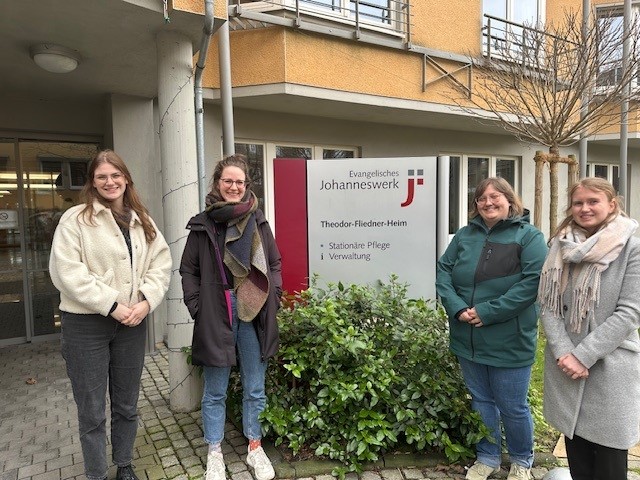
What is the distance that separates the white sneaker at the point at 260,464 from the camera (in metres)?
2.78

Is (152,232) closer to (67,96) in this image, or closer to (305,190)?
(305,190)

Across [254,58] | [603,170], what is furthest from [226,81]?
[603,170]

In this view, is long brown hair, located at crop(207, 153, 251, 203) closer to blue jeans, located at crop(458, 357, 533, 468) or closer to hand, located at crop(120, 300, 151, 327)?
hand, located at crop(120, 300, 151, 327)

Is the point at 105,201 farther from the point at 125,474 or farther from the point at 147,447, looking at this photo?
the point at 147,447

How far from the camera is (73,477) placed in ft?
9.42

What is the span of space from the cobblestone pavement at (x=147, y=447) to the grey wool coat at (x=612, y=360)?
97cm

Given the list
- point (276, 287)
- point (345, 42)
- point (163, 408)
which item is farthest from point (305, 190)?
point (345, 42)

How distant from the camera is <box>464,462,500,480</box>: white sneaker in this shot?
108 inches

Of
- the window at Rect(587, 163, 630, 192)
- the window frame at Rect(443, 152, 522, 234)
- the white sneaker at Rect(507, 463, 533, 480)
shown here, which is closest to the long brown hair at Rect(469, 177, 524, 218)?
the white sneaker at Rect(507, 463, 533, 480)

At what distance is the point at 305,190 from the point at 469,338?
1.92 metres

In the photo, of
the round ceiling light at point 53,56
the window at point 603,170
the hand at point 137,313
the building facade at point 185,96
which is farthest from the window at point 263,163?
the window at point 603,170

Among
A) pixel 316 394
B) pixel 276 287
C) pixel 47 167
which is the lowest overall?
pixel 316 394

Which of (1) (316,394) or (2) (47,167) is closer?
(1) (316,394)

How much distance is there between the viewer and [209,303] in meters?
2.64
